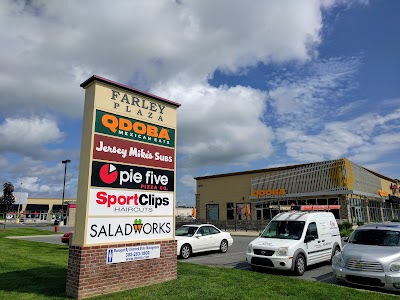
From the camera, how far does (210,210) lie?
44.3 metres

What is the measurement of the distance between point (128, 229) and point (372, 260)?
6402 mm

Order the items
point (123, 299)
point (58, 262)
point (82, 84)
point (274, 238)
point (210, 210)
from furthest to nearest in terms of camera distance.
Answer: point (210, 210), point (58, 262), point (274, 238), point (82, 84), point (123, 299)

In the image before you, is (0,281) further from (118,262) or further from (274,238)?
(274,238)

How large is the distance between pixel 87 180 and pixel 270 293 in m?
5.18

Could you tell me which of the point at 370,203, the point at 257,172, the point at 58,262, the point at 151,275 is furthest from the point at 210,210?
the point at 151,275

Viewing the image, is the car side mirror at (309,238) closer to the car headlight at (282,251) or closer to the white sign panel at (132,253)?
the car headlight at (282,251)

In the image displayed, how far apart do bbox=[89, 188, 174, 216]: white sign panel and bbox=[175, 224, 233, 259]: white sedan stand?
205 inches

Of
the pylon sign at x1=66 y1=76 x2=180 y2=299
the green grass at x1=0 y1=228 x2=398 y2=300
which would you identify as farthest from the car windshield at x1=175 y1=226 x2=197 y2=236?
the pylon sign at x1=66 y1=76 x2=180 y2=299

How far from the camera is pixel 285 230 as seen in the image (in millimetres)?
11352

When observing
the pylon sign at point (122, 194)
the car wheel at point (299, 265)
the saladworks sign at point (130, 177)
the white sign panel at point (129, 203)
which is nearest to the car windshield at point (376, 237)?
the car wheel at point (299, 265)

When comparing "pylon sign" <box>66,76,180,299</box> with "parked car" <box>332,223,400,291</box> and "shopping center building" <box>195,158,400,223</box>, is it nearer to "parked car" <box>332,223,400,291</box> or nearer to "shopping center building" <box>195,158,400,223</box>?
"parked car" <box>332,223,400,291</box>

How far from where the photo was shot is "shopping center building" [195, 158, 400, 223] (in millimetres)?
32781

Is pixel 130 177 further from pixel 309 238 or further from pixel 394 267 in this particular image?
pixel 394 267

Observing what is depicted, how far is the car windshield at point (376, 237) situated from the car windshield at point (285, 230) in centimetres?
174
